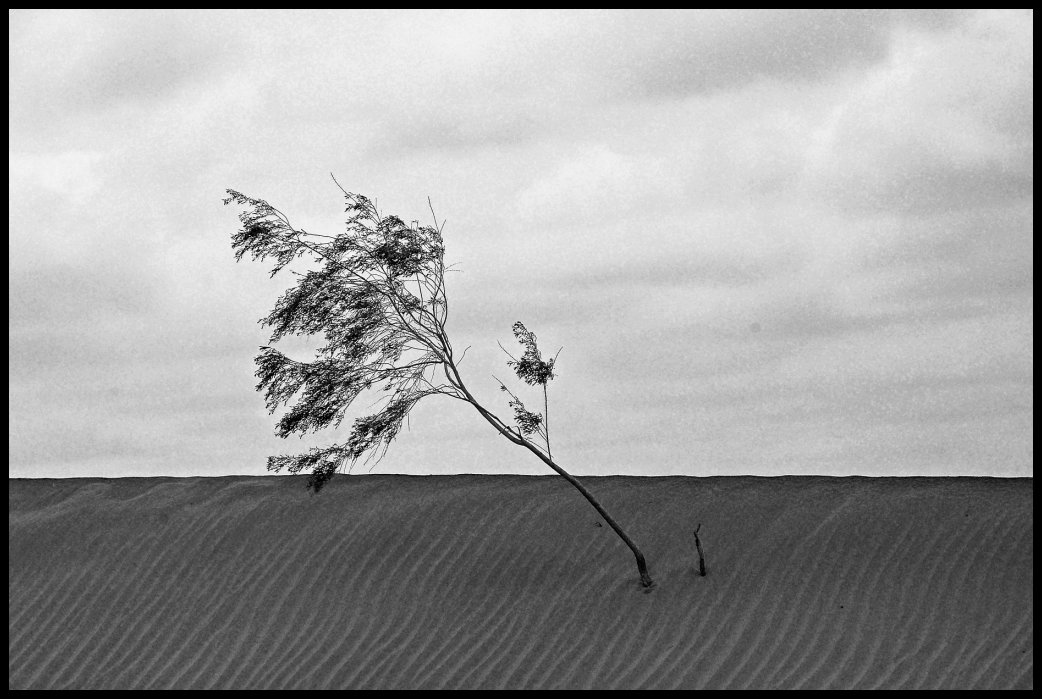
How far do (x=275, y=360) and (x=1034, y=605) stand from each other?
8.78 meters

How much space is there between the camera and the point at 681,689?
41.7 ft

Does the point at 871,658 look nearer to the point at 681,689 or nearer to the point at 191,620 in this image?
the point at 681,689

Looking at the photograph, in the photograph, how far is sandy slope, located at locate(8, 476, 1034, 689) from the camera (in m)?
13.2

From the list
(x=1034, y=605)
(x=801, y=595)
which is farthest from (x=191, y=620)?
(x=1034, y=605)

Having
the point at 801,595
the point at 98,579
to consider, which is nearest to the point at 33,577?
the point at 98,579

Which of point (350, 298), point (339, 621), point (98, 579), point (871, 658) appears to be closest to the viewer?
point (871, 658)

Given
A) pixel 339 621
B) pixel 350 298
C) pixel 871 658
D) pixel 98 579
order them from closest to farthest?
pixel 871 658
pixel 350 298
pixel 339 621
pixel 98 579

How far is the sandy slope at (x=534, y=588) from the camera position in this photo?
13203 millimetres

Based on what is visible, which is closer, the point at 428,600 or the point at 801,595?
the point at 801,595

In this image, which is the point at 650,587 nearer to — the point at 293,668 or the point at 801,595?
the point at 801,595

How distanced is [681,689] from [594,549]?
3.42 m

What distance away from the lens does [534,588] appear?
15.3 metres

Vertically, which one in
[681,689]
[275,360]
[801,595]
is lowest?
[681,689]

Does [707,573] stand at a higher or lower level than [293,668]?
higher
